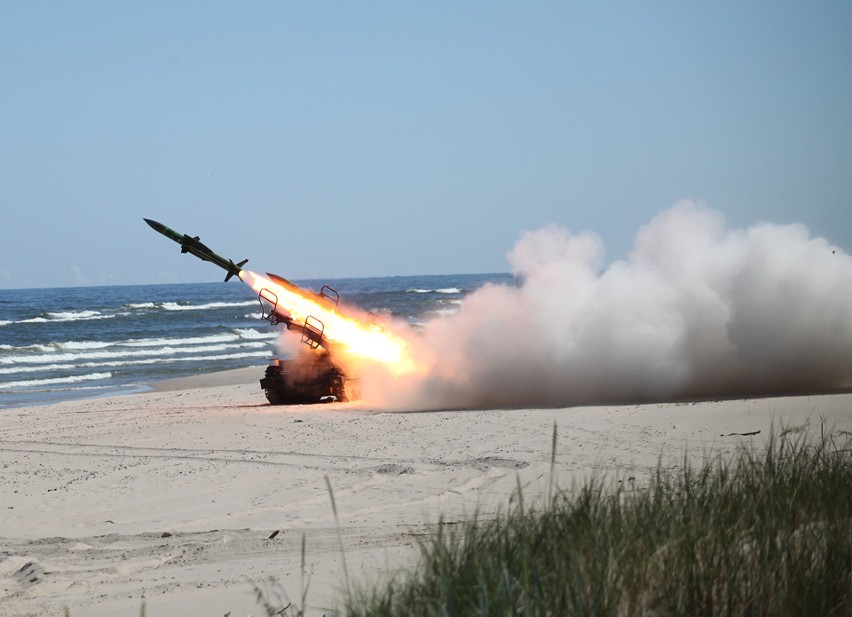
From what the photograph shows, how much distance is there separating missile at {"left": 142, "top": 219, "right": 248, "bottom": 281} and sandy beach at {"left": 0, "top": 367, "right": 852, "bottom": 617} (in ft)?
9.26

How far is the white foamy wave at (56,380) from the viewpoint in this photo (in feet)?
100

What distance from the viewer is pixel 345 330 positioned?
21.1 meters

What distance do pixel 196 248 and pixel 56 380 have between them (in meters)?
13.6

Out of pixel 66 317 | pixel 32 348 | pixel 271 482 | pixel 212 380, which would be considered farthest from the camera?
pixel 66 317

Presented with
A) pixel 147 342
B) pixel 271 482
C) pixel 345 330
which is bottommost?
pixel 271 482

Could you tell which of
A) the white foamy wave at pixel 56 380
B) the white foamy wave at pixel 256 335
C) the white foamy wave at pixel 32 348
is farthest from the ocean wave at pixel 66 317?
the white foamy wave at pixel 56 380

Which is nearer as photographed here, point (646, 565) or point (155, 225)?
point (646, 565)

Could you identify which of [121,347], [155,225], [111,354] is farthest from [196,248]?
[121,347]

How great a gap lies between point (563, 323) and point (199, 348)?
27132 mm

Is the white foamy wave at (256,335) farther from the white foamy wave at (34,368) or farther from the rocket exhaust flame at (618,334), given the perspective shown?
the rocket exhaust flame at (618,334)

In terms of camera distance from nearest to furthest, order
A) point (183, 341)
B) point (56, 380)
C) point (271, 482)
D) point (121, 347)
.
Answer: point (271, 482), point (56, 380), point (121, 347), point (183, 341)

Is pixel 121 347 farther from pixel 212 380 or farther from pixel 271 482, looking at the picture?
pixel 271 482

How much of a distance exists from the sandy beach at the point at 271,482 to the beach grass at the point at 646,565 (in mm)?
538

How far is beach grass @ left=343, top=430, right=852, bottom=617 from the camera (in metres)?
4.87
